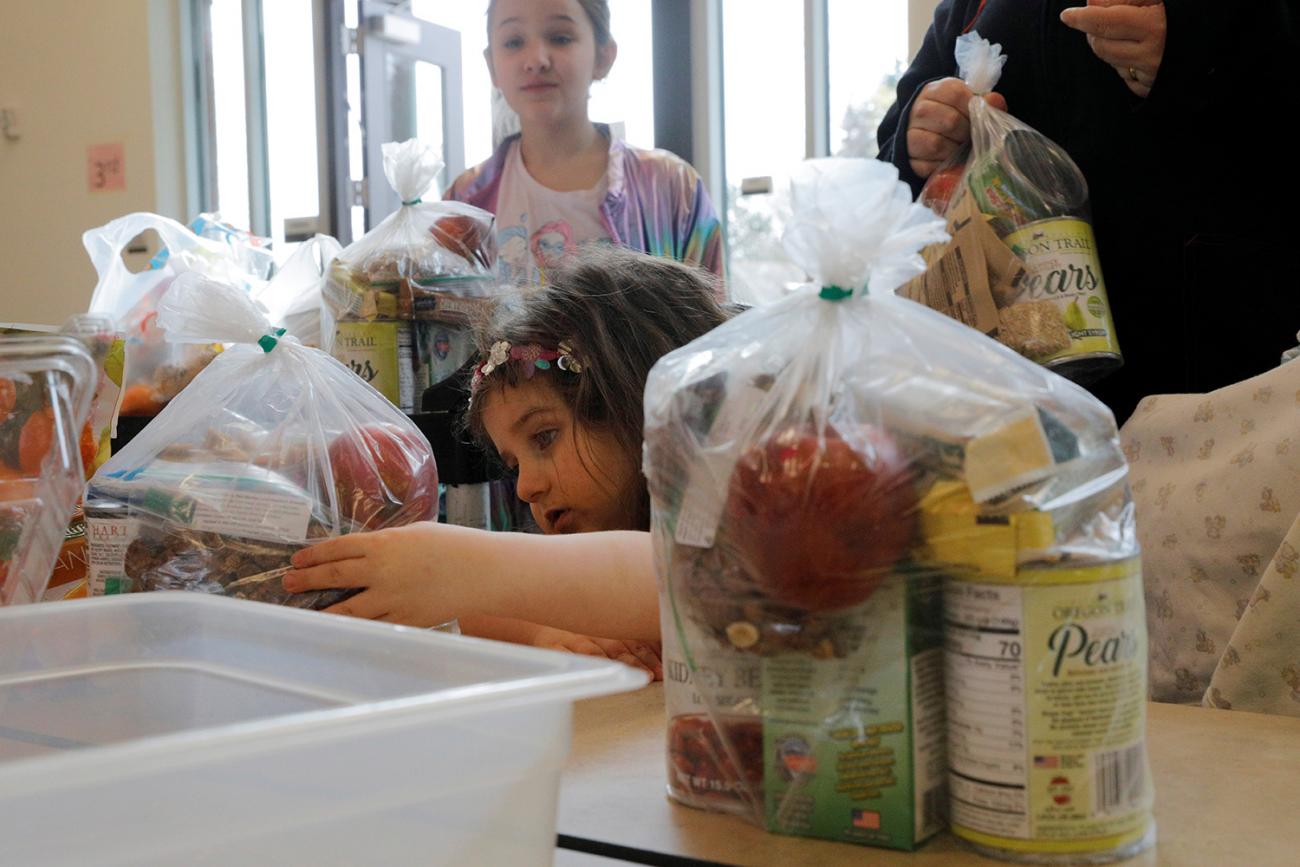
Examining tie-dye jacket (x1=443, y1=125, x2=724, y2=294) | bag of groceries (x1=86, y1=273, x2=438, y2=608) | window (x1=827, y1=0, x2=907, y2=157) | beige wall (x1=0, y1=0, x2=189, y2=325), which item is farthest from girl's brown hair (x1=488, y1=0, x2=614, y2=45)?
beige wall (x1=0, y1=0, x2=189, y2=325)

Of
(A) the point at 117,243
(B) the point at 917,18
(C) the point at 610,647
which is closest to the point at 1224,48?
(C) the point at 610,647

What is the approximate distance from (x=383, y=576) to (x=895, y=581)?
16.2 inches

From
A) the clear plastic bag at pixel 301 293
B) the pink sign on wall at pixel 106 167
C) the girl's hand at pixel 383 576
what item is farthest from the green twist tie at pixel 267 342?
the pink sign on wall at pixel 106 167

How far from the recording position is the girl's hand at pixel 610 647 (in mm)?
896

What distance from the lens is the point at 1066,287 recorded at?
1044mm

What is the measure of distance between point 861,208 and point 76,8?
4.41 meters

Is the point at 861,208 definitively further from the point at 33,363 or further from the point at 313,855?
the point at 33,363

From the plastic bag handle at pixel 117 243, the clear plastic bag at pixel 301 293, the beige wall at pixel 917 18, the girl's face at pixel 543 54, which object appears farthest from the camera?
the beige wall at pixel 917 18

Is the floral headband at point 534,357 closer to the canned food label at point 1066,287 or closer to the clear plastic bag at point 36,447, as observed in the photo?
the canned food label at point 1066,287

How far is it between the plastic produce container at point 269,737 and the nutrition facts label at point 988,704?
134 mm

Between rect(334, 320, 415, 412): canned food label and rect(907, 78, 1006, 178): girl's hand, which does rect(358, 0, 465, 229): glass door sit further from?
rect(907, 78, 1006, 178): girl's hand

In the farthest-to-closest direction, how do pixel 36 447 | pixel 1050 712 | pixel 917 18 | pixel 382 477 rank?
pixel 917 18
pixel 382 477
pixel 36 447
pixel 1050 712

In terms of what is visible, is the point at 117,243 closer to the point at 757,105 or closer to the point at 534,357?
the point at 534,357

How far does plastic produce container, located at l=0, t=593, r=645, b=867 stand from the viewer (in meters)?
0.31
